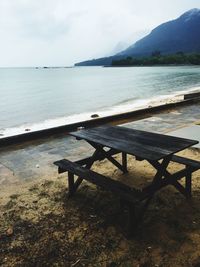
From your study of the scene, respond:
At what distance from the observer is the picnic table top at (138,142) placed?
3.82 meters

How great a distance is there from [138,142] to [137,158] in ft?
1.27

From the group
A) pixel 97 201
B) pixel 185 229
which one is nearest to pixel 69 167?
pixel 97 201

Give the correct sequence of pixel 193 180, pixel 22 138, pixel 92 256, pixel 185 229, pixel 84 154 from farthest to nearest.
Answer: pixel 22 138, pixel 84 154, pixel 193 180, pixel 185 229, pixel 92 256

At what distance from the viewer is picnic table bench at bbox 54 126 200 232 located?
12.1 ft

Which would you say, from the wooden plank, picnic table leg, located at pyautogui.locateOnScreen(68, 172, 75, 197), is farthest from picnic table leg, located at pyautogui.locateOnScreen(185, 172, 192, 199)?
picnic table leg, located at pyautogui.locateOnScreen(68, 172, 75, 197)

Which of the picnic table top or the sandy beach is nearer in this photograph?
the sandy beach

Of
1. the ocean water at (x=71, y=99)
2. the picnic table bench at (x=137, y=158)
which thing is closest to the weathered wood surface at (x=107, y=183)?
the picnic table bench at (x=137, y=158)

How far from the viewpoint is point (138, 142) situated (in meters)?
4.34

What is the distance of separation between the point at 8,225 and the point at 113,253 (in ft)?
4.86

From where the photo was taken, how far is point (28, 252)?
3365mm

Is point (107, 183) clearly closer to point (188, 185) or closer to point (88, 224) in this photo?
point (88, 224)

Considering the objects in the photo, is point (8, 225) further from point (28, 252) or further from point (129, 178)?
point (129, 178)

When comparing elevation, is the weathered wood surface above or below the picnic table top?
below

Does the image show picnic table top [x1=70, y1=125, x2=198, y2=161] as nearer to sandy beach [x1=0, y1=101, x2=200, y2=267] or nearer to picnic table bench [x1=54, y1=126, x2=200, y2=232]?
picnic table bench [x1=54, y1=126, x2=200, y2=232]
